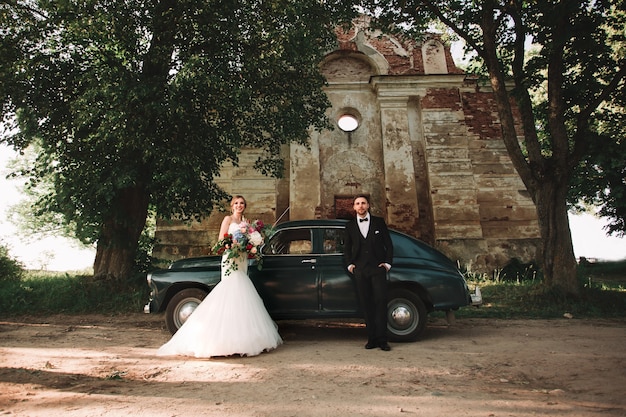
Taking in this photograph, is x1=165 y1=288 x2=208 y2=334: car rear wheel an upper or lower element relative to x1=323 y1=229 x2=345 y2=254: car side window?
lower

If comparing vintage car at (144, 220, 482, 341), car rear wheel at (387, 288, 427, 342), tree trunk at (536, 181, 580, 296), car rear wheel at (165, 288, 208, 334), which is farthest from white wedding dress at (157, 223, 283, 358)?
tree trunk at (536, 181, 580, 296)

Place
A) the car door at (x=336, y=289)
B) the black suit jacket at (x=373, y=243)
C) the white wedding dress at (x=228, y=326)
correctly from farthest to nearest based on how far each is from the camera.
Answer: the car door at (x=336, y=289), the black suit jacket at (x=373, y=243), the white wedding dress at (x=228, y=326)

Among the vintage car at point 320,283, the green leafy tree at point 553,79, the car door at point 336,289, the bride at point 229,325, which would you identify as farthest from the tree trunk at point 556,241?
the bride at point 229,325

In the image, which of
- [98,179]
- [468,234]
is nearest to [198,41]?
[98,179]

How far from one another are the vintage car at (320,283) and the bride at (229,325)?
0.46 metres

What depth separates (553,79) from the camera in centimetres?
871

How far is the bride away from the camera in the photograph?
4.80 meters

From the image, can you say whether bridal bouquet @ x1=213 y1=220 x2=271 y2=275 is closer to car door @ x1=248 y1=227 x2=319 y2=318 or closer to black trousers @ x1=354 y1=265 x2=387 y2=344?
Result: car door @ x1=248 y1=227 x2=319 y2=318

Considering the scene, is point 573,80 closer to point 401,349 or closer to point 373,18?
point 373,18

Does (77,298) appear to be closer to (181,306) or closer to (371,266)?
(181,306)

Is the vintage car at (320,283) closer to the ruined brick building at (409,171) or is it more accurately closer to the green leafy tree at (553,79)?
the green leafy tree at (553,79)

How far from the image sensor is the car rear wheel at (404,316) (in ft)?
18.3

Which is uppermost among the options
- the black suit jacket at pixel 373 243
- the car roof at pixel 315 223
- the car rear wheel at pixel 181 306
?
the car roof at pixel 315 223

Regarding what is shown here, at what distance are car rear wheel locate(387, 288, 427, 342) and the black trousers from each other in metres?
0.42
